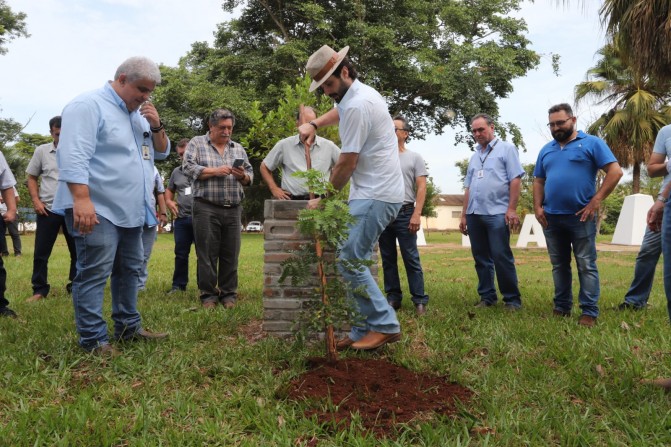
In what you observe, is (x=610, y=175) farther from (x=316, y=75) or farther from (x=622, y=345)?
(x=316, y=75)

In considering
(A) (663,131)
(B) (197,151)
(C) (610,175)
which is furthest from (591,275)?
(B) (197,151)

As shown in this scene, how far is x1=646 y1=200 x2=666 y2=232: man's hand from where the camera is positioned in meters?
3.94

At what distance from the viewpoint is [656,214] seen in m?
4.01

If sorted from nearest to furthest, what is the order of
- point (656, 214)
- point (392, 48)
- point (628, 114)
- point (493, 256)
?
point (656, 214) < point (493, 256) < point (392, 48) < point (628, 114)

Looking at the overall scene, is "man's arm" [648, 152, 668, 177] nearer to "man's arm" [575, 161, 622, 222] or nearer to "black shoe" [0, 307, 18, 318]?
"man's arm" [575, 161, 622, 222]

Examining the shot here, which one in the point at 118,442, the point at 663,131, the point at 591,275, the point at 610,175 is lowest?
the point at 118,442

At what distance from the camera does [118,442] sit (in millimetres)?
2457

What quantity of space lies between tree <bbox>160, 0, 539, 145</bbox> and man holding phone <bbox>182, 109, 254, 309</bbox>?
46.9ft

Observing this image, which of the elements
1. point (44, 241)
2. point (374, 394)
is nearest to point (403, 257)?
point (374, 394)

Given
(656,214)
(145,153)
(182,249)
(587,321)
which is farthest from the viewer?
(182,249)

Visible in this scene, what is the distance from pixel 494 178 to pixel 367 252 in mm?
2508

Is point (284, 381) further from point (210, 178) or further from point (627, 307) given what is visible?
point (627, 307)

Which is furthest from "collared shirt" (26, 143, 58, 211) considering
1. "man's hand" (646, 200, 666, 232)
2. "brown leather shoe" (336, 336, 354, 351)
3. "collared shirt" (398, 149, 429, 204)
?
"man's hand" (646, 200, 666, 232)

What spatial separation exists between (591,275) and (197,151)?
3.98 metres
